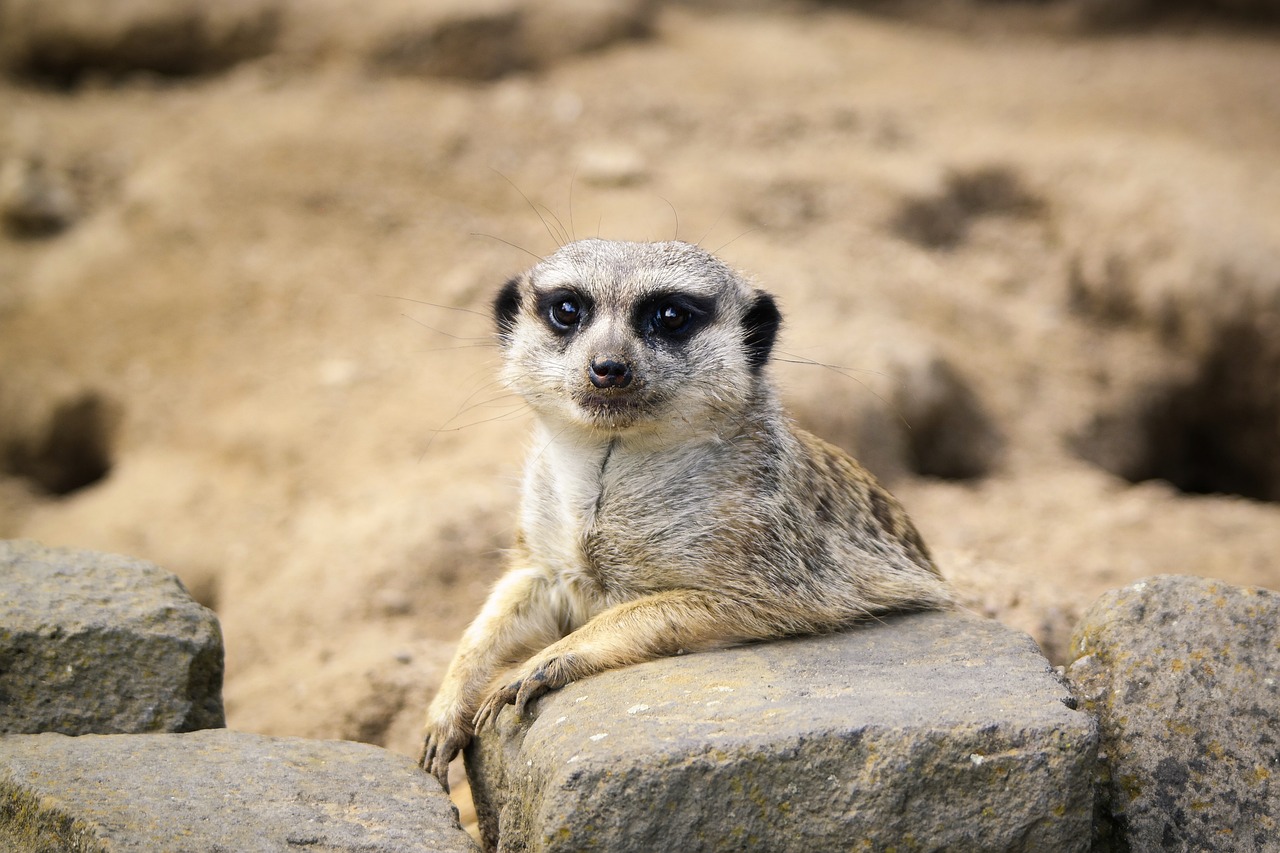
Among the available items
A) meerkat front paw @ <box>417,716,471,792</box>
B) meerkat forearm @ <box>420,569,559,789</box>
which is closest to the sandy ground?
meerkat forearm @ <box>420,569,559,789</box>

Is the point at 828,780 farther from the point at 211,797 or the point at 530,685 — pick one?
the point at 211,797

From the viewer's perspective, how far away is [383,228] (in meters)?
7.23

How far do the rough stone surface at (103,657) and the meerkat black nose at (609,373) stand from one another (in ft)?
4.17

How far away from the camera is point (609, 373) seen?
3.02 metres

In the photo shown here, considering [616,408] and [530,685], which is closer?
[530,685]

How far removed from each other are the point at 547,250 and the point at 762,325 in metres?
3.58

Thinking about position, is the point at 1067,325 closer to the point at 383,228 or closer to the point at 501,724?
the point at 383,228

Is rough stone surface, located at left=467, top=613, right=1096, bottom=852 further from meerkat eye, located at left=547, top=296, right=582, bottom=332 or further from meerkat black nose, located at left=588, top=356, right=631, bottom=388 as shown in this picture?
meerkat eye, located at left=547, top=296, right=582, bottom=332

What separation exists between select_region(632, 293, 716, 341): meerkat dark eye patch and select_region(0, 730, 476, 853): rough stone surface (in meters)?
1.32

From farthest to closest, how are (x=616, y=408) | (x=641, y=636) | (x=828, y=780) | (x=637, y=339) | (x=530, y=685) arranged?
(x=637, y=339) → (x=616, y=408) → (x=641, y=636) → (x=530, y=685) → (x=828, y=780)

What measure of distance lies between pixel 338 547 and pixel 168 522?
1.12 metres

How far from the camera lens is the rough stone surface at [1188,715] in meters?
Result: 2.53

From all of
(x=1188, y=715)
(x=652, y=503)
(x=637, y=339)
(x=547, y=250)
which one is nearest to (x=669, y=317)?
(x=637, y=339)

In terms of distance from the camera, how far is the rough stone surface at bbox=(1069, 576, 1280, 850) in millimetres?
2529
